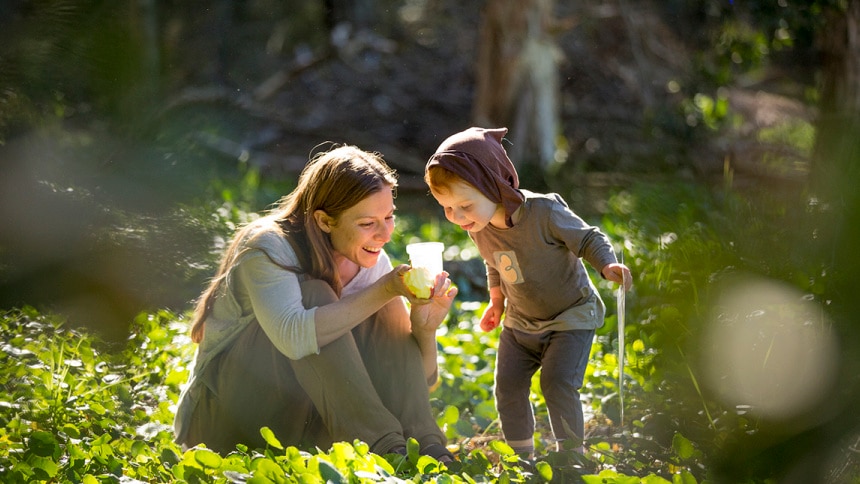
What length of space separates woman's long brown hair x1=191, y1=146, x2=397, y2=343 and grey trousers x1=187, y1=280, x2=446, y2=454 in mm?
83

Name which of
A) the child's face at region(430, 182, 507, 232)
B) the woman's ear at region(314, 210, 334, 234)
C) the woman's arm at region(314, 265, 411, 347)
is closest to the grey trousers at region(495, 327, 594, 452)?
the child's face at region(430, 182, 507, 232)

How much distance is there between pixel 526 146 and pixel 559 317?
18.9 feet

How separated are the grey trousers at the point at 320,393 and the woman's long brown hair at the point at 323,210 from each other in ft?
0.27

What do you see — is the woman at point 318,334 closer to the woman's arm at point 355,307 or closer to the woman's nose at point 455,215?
the woman's arm at point 355,307

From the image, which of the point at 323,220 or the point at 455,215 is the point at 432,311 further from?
the point at 323,220

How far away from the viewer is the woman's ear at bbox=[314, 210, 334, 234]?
9.23 ft

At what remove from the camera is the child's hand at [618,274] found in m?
2.63

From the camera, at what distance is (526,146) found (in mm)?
8586

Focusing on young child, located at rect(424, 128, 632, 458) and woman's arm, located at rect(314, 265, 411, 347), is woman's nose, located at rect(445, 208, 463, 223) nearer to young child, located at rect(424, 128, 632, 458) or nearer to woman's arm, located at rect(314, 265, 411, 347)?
young child, located at rect(424, 128, 632, 458)

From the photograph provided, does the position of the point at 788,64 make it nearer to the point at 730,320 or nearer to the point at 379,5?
the point at 379,5

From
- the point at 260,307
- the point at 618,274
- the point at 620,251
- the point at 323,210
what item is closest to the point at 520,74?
the point at 620,251

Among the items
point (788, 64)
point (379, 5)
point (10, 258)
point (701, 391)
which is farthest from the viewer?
point (379, 5)

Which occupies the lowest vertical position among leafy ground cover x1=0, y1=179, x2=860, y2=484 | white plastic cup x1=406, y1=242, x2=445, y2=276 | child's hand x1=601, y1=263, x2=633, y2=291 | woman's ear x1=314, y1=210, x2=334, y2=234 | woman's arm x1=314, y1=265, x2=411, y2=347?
leafy ground cover x1=0, y1=179, x2=860, y2=484

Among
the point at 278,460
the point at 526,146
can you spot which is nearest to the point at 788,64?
the point at 526,146
